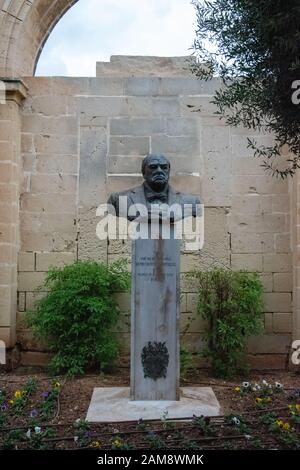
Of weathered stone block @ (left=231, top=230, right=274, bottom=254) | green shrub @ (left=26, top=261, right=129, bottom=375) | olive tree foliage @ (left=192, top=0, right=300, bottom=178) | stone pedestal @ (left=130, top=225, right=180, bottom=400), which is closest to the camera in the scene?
olive tree foliage @ (left=192, top=0, right=300, bottom=178)

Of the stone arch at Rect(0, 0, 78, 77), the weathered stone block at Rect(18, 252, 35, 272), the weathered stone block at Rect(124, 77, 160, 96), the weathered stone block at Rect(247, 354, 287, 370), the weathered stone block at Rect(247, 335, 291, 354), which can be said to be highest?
the stone arch at Rect(0, 0, 78, 77)

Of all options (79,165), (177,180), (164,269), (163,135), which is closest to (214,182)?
(177,180)

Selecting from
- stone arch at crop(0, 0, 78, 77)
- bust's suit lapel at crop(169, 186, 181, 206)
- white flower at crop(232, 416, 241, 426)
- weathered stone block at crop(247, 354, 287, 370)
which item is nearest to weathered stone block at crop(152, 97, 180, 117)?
stone arch at crop(0, 0, 78, 77)

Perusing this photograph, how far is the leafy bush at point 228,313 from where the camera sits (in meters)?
5.68

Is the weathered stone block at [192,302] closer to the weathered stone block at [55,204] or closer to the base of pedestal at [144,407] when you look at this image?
the base of pedestal at [144,407]

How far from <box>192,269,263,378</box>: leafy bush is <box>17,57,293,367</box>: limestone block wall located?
1.16ft

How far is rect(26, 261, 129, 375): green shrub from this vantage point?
557 centimetres

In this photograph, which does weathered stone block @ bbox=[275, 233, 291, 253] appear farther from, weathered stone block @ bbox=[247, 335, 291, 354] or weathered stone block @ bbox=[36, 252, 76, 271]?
weathered stone block @ bbox=[36, 252, 76, 271]

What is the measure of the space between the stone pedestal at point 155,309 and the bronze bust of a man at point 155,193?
0.36 meters

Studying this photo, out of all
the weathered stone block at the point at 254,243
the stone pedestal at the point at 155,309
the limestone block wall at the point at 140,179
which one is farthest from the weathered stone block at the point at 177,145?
the stone pedestal at the point at 155,309

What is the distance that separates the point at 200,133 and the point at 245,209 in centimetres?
110

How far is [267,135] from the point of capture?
6.34 m

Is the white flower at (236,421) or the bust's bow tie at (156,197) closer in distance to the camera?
the white flower at (236,421)

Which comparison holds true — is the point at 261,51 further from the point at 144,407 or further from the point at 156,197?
the point at 144,407
